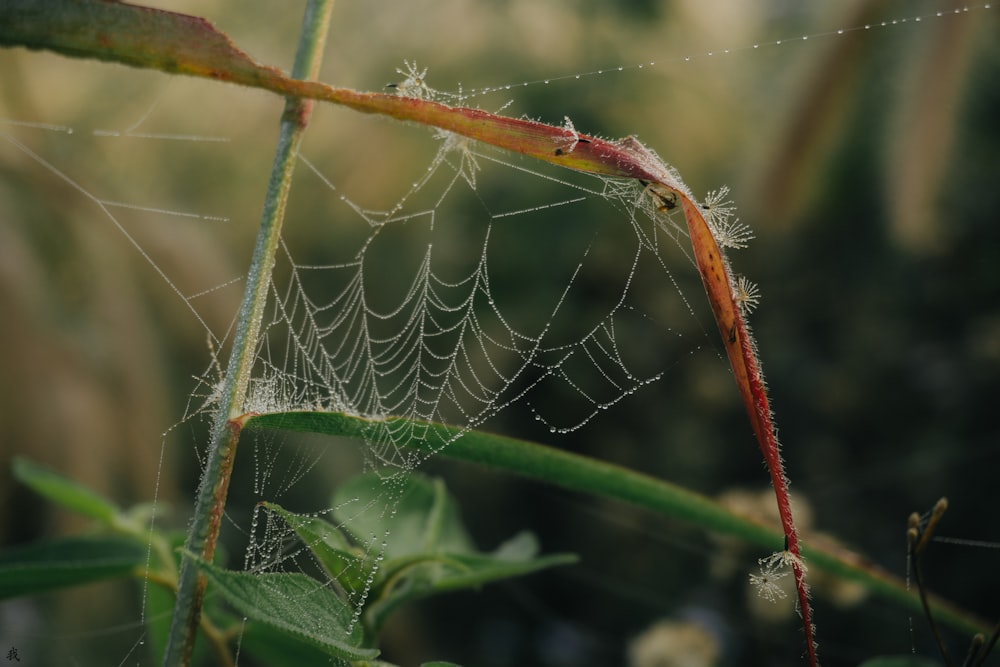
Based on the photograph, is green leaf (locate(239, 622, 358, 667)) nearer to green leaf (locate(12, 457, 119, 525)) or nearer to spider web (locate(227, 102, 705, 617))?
green leaf (locate(12, 457, 119, 525))

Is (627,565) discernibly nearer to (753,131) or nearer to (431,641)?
(431,641)

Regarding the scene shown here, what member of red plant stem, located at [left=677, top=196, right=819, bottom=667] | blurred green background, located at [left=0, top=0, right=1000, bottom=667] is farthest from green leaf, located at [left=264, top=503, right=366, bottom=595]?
blurred green background, located at [left=0, top=0, right=1000, bottom=667]

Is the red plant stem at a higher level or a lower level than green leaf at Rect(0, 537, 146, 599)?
higher

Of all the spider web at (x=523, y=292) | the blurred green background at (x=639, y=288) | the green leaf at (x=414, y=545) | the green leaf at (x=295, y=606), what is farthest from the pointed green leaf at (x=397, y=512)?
the spider web at (x=523, y=292)

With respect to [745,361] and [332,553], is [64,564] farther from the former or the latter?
[745,361]

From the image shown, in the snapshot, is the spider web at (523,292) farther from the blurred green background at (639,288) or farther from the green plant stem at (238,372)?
the green plant stem at (238,372)

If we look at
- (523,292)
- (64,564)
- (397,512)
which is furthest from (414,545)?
(523,292)

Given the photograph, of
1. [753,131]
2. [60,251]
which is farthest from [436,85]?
[60,251]
